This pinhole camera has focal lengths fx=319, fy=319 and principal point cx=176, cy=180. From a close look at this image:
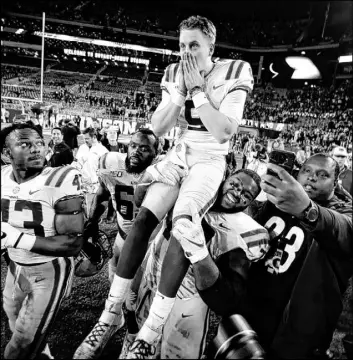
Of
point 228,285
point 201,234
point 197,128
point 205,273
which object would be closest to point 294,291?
point 228,285

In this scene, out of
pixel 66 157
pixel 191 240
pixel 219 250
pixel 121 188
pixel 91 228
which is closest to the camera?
pixel 191 240

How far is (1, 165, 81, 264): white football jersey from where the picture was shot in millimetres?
1575

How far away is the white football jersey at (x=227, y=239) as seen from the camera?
4.82 feet

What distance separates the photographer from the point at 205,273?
1.26m

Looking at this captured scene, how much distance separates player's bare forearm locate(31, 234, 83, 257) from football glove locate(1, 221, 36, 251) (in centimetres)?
3

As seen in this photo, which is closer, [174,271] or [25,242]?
[174,271]

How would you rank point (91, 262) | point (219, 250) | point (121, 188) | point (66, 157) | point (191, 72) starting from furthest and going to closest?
point (66, 157) < point (91, 262) < point (121, 188) < point (219, 250) < point (191, 72)

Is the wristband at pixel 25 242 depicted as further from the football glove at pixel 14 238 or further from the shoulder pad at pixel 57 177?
the shoulder pad at pixel 57 177

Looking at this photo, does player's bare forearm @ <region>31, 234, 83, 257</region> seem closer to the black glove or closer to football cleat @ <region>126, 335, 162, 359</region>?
football cleat @ <region>126, 335, 162, 359</region>

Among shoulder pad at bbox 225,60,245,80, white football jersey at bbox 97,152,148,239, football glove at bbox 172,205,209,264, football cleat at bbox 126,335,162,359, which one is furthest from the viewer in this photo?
white football jersey at bbox 97,152,148,239

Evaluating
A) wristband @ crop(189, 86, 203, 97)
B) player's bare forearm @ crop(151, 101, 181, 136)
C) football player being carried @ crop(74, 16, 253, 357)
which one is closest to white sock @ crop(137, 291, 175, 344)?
football player being carried @ crop(74, 16, 253, 357)

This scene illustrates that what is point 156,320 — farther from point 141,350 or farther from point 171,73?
point 171,73

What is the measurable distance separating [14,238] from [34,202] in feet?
0.64

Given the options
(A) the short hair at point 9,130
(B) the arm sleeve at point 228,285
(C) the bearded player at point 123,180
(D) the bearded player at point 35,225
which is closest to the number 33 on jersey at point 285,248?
(B) the arm sleeve at point 228,285
